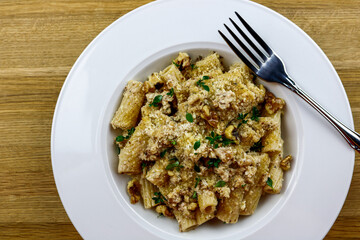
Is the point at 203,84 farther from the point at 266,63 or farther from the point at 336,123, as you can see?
the point at 336,123

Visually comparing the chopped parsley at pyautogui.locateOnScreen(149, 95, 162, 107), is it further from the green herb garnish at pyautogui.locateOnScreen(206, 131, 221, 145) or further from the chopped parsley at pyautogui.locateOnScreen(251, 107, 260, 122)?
the chopped parsley at pyautogui.locateOnScreen(251, 107, 260, 122)

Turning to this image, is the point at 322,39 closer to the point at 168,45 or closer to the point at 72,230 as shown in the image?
the point at 168,45

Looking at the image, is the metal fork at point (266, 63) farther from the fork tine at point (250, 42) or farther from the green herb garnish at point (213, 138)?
the green herb garnish at point (213, 138)

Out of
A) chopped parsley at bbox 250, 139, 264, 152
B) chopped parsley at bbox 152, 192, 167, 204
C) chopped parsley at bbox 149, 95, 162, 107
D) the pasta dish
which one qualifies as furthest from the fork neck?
chopped parsley at bbox 152, 192, 167, 204

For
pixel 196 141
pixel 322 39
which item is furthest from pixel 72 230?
pixel 322 39

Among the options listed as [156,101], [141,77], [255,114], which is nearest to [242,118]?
[255,114]
